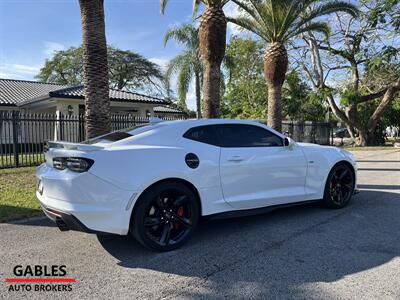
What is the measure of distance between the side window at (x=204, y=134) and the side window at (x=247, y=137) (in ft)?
0.38

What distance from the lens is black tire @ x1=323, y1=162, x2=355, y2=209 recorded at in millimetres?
6086

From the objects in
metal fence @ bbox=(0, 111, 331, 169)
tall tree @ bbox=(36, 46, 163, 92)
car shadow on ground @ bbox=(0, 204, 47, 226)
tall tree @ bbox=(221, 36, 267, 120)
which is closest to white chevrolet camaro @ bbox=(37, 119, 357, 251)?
car shadow on ground @ bbox=(0, 204, 47, 226)

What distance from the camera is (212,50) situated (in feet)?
35.4

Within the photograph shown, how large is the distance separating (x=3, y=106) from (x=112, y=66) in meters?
19.2

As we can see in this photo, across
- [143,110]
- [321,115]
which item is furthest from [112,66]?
[321,115]

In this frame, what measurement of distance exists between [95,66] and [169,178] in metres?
4.59

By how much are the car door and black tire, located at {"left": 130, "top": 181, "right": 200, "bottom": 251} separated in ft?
1.91

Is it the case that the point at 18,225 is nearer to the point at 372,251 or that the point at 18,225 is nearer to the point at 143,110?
the point at 372,251

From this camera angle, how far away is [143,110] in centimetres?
2420

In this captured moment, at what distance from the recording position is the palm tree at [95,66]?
7.68m

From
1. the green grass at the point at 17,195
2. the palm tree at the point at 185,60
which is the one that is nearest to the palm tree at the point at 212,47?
the green grass at the point at 17,195

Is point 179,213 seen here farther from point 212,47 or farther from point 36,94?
point 36,94

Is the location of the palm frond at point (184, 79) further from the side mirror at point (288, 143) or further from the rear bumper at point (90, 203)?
the rear bumper at point (90, 203)

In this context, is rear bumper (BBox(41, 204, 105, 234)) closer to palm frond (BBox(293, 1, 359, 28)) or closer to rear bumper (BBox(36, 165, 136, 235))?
rear bumper (BBox(36, 165, 136, 235))
